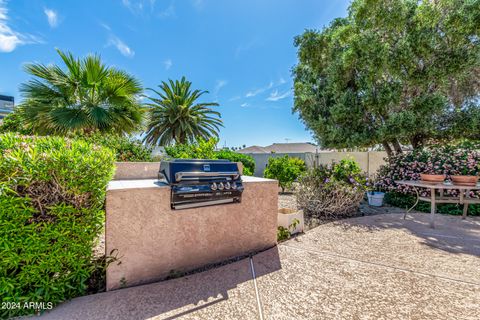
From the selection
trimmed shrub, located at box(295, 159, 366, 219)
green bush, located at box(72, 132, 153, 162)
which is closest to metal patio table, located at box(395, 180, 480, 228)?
trimmed shrub, located at box(295, 159, 366, 219)

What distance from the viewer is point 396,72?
6082 mm

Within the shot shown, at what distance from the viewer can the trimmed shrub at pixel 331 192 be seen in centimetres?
477

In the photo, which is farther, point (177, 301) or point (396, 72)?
point (396, 72)

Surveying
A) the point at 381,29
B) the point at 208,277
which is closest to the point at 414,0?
the point at 381,29

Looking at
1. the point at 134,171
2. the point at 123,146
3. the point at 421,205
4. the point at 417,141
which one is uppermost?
the point at 417,141

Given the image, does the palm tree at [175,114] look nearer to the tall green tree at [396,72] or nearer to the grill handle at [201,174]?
the tall green tree at [396,72]

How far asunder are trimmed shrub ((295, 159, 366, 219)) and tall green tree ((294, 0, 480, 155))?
7.39 ft

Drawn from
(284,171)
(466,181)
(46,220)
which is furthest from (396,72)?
(46,220)

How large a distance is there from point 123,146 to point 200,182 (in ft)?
13.8

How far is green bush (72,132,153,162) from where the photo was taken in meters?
5.25

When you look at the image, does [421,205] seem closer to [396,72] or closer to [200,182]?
[396,72]

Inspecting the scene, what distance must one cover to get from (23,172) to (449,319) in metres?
3.60

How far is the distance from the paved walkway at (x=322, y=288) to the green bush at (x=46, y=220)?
279 mm

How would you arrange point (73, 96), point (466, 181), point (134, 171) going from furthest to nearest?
point (73, 96)
point (466, 181)
point (134, 171)
